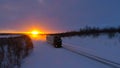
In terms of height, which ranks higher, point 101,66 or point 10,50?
point 10,50

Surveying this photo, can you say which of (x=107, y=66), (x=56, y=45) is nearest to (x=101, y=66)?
(x=107, y=66)

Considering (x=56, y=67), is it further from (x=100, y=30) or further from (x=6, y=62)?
(x=100, y=30)

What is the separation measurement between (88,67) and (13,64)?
4723mm

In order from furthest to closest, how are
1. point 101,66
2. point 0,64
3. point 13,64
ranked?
point 101,66 < point 13,64 < point 0,64

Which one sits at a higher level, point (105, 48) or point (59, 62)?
point (59, 62)

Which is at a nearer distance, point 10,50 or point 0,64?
point 0,64

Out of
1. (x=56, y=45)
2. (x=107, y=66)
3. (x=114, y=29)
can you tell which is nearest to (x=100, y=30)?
(x=114, y=29)

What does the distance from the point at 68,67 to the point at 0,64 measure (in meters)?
4.96

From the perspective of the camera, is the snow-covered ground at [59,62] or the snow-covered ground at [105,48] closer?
the snow-covered ground at [59,62]

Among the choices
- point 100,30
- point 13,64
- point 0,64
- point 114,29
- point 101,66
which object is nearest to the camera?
point 0,64

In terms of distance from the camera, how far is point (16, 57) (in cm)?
1582

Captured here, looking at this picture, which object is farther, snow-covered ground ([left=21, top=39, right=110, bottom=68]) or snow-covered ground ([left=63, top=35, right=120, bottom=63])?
snow-covered ground ([left=63, top=35, right=120, bottom=63])

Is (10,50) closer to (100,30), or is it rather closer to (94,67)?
(94,67)

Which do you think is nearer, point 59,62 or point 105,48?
point 59,62
